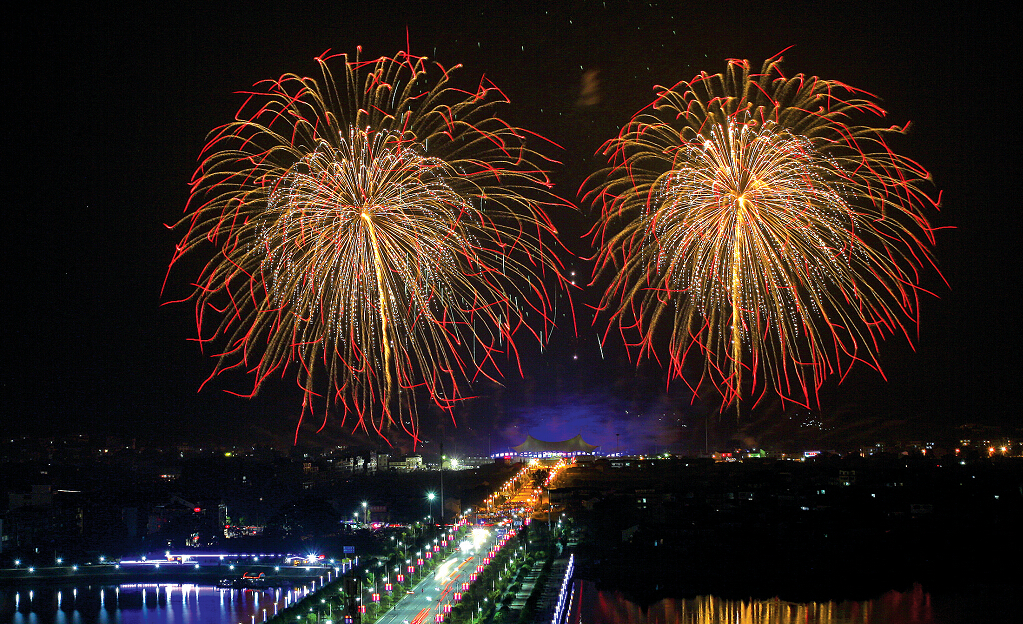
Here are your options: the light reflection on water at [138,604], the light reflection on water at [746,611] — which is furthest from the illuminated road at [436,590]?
the light reflection on water at [138,604]

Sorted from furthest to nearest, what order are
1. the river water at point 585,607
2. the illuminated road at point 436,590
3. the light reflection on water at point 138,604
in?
the light reflection on water at point 138,604 < the river water at point 585,607 < the illuminated road at point 436,590

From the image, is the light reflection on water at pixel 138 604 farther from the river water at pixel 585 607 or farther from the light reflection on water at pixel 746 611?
the light reflection on water at pixel 746 611

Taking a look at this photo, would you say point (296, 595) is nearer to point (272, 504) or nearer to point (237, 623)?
point (237, 623)

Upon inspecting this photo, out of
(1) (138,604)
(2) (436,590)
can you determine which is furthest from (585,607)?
(1) (138,604)

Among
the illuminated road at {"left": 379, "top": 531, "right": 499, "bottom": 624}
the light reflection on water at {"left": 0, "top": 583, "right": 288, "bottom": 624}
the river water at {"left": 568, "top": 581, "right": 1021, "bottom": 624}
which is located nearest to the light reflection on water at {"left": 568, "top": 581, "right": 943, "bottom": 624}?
the river water at {"left": 568, "top": 581, "right": 1021, "bottom": 624}

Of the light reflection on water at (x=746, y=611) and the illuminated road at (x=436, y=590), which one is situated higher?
the illuminated road at (x=436, y=590)

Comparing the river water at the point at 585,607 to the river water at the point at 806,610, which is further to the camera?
the river water at the point at 585,607

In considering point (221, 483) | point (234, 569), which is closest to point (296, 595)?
point (234, 569)

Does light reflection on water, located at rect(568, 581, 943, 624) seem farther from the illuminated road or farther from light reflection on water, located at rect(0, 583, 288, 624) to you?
light reflection on water, located at rect(0, 583, 288, 624)
